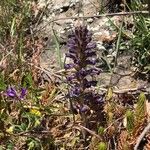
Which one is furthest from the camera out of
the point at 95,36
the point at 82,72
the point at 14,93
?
the point at 95,36

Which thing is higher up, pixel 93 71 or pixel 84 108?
pixel 93 71

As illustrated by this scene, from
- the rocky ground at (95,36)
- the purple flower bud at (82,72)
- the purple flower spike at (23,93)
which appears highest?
the rocky ground at (95,36)

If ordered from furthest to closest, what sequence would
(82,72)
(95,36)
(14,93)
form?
(95,36) < (14,93) < (82,72)

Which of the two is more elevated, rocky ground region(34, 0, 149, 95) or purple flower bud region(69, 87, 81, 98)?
rocky ground region(34, 0, 149, 95)

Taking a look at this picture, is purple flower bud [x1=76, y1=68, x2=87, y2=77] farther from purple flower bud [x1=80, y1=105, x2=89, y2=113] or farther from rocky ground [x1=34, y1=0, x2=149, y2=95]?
rocky ground [x1=34, y1=0, x2=149, y2=95]

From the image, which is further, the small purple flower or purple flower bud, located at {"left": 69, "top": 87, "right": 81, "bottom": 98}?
the small purple flower

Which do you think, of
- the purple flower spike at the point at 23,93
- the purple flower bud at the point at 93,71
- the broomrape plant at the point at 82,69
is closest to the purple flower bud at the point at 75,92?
the broomrape plant at the point at 82,69

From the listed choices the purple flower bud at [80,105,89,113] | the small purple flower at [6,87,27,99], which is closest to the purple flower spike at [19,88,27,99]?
the small purple flower at [6,87,27,99]

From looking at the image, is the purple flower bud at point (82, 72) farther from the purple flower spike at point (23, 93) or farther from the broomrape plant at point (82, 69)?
the purple flower spike at point (23, 93)

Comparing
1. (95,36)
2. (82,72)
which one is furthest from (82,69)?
(95,36)

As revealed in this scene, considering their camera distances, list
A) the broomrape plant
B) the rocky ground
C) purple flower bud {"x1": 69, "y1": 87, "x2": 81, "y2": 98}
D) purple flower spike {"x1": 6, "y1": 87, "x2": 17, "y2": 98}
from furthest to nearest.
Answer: the rocky ground
purple flower spike {"x1": 6, "y1": 87, "x2": 17, "y2": 98}
purple flower bud {"x1": 69, "y1": 87, "x2": 81, "y2": 98}
the broomrape plant

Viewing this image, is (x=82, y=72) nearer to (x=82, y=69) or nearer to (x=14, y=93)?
(x=82, y=69)

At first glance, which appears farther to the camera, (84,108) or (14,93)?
(14,93)
